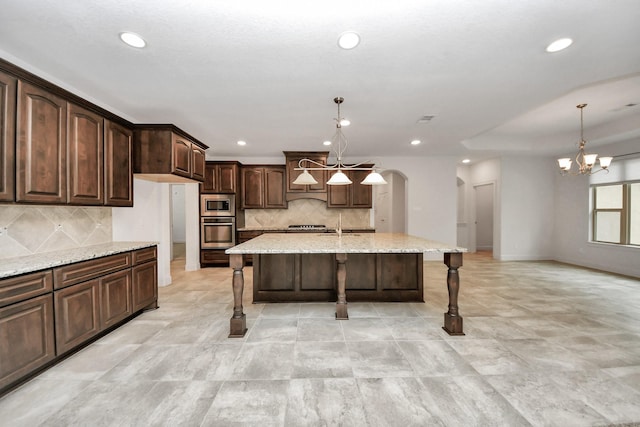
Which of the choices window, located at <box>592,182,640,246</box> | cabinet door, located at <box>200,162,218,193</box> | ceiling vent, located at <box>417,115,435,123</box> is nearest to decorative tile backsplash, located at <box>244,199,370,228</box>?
cabinet door, located at <box>200,162,218,193</box>

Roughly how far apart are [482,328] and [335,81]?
2936 millimetres

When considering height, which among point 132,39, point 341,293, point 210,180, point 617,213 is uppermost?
point 132,39

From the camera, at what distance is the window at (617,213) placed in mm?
4688

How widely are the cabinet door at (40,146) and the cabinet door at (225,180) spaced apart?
3.26m

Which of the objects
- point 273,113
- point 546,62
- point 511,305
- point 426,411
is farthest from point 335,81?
point 511,305

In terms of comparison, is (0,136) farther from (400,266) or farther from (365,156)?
(365,156)

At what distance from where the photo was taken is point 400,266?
3373 millimetres

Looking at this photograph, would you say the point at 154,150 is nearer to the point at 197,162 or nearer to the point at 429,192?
the point at 197,162

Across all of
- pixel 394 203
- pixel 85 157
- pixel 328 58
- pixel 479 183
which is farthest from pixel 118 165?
pixel 479 183

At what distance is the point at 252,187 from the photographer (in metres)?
5.77

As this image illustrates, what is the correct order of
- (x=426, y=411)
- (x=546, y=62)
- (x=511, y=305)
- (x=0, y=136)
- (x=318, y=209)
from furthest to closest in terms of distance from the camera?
(x=318, y=209) < (x=511, y=305) < (x=546, y=62) < (x=0, y=136) < (x=426, y=411)

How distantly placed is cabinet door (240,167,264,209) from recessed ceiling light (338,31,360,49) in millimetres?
4082

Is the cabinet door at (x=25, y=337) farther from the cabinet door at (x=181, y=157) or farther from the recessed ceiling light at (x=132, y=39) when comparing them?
the recessed ceiling light at (x=132, y=39)

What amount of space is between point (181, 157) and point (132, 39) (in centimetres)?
168
